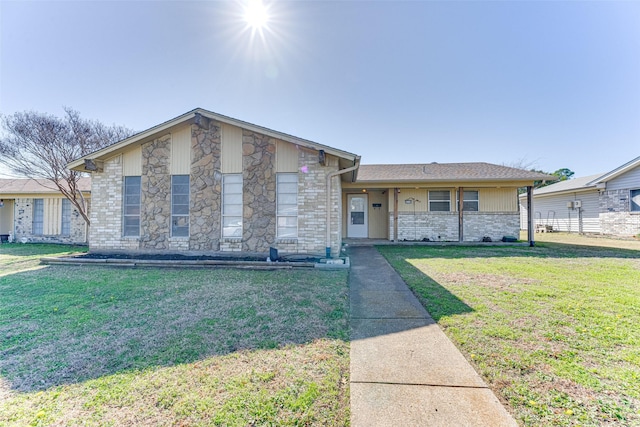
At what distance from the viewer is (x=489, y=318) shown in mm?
3670

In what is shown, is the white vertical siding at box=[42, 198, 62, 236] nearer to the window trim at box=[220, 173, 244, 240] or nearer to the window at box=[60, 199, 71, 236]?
the window at box=[60, 199, 71, 236]

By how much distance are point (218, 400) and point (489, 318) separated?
3564mm

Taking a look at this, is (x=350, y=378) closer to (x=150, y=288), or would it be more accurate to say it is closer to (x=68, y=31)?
(x=150, y=288)

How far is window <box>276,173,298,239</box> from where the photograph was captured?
27.0 ft

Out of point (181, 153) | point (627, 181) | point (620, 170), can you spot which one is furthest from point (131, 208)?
point (627, 181)

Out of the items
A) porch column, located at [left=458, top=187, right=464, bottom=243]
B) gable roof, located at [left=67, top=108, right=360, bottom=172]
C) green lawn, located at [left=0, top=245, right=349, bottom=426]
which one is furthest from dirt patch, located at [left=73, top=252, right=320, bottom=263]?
porch column, located at [left=458, top=187, right=464, bottom=243]

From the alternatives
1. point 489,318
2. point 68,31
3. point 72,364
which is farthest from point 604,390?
point 68,31

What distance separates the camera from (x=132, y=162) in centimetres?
880

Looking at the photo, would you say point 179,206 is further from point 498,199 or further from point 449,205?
point 498,199

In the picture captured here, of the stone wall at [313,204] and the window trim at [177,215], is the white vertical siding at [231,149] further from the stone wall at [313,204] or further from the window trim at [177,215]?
the stone wall at [313,204]

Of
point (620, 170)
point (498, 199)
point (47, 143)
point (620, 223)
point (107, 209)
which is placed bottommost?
point (620, 223)

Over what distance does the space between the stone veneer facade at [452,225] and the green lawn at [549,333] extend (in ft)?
20.0

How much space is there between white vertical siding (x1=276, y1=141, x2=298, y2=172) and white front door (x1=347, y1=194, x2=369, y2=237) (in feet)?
22.0

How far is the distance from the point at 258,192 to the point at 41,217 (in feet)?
46.6
